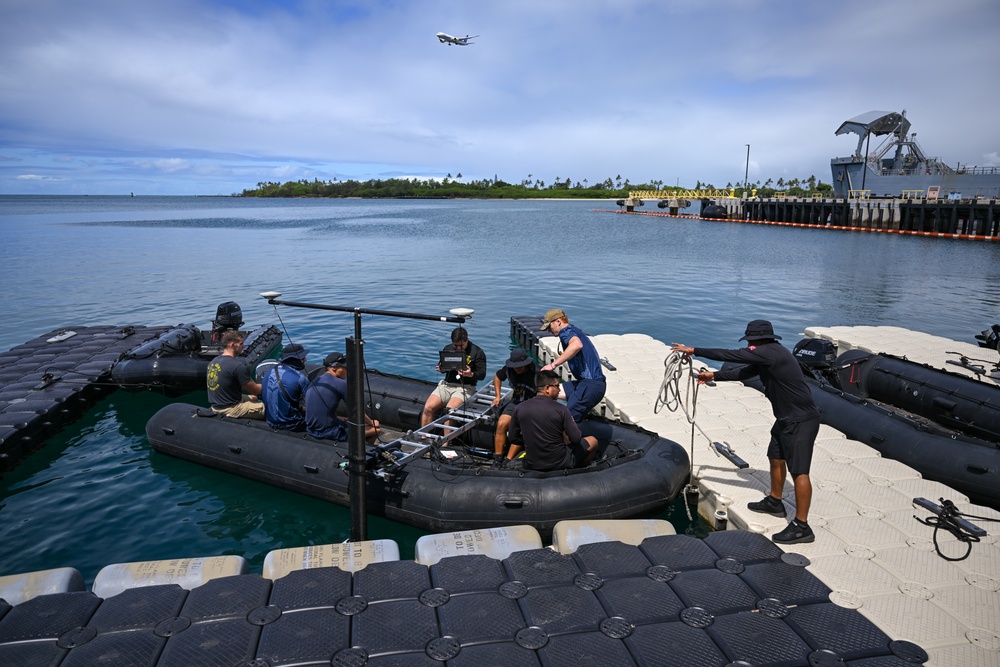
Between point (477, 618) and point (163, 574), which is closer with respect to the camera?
point (477, 618)

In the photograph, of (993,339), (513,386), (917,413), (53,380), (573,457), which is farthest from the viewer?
(53,380)

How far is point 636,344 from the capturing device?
13.8 meters

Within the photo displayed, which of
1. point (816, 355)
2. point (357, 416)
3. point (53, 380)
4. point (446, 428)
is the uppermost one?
point (357, 416)

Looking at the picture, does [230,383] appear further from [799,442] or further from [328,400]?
[799,442]

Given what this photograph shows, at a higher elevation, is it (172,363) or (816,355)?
(816,355)

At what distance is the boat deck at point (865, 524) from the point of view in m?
4.59

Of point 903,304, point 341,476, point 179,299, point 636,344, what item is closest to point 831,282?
point 903,304

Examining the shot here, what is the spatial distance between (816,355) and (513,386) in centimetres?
758

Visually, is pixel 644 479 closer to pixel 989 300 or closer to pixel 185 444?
pixel 185 444

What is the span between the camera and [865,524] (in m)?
6.07

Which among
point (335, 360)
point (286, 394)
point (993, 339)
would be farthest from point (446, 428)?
point (993, 339)

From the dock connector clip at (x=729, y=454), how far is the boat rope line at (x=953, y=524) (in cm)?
194

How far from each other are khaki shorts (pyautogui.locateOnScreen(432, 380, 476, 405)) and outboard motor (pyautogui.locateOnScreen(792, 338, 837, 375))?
7633 mm

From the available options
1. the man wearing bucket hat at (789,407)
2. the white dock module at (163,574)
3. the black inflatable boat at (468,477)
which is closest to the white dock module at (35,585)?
the white dock module at (163,574)
